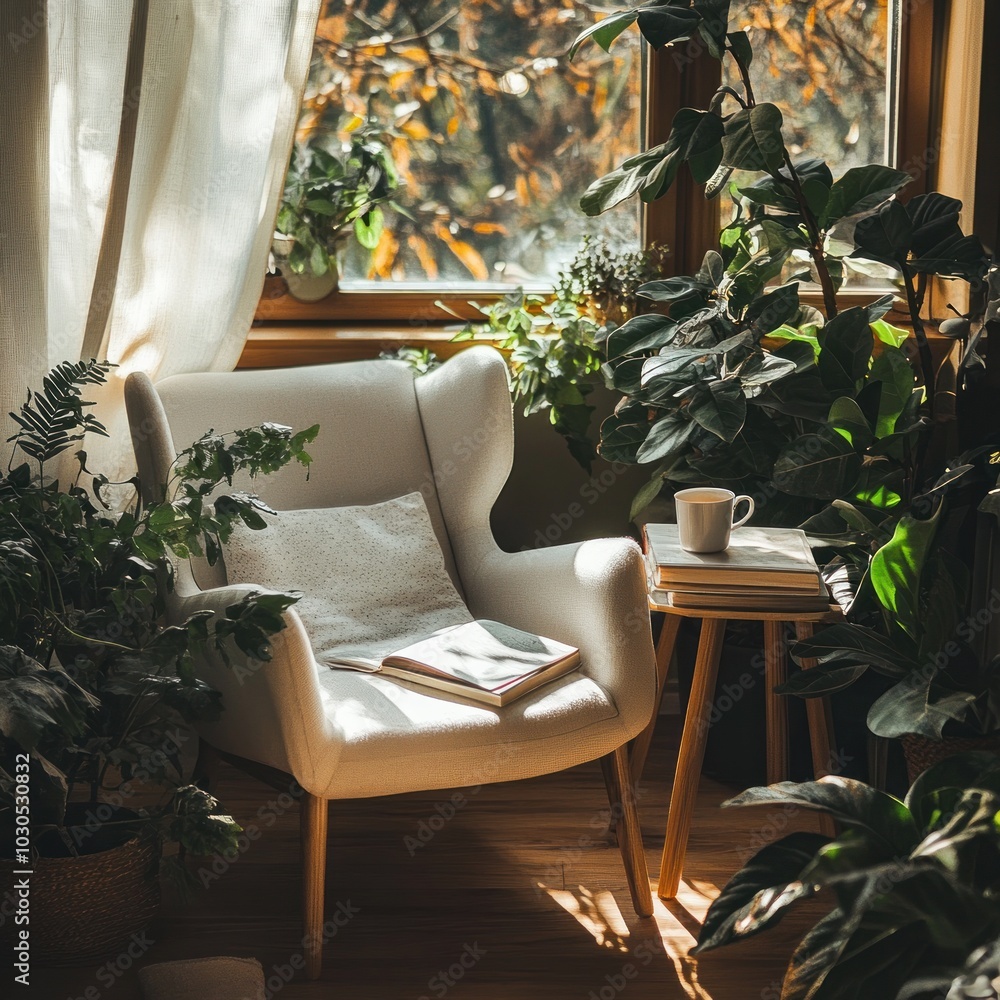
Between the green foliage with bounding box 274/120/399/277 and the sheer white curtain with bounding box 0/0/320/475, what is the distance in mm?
306

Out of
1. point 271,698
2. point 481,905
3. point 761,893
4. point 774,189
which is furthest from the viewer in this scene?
point 774,189

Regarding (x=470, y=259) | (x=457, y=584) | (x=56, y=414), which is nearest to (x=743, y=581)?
(x=457, y=584)

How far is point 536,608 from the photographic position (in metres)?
2.00

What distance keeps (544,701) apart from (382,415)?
29.9 inches

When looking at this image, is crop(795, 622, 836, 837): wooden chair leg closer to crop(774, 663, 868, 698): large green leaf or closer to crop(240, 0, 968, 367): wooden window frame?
crop(774, 663, 868, 698): large green leaf

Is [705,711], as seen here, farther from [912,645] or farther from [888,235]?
[888,235]

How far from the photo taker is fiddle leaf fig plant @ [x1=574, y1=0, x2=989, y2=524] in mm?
1960

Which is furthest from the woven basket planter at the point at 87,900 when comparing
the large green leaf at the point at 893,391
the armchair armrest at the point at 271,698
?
the large green leaf at the point at 893,391

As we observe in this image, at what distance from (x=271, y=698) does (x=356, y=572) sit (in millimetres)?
500

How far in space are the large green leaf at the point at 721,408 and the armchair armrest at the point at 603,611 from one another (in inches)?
9.5

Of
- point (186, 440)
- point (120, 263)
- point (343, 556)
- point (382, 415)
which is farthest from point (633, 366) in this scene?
point (120, 263)

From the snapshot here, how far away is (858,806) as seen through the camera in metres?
1.48

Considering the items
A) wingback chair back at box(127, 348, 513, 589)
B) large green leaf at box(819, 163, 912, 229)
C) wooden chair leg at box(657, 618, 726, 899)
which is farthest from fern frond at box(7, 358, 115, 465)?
large green leaf at box(819, 163, 912, 229)

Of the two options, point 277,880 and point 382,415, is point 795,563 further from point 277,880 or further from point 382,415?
point 277,880
